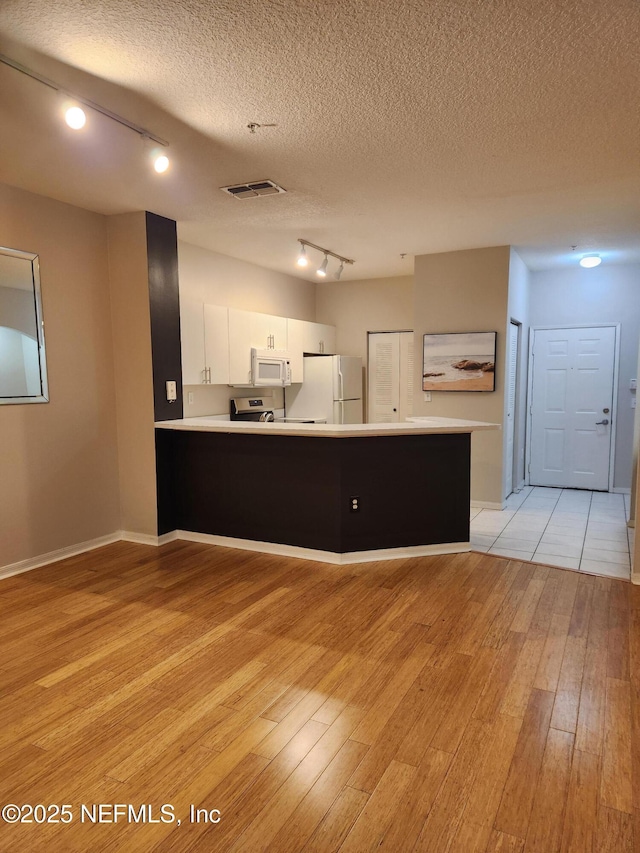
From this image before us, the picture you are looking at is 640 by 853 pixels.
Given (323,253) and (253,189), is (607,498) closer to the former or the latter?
(323,253)

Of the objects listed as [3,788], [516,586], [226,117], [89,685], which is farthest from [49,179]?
[516,586]

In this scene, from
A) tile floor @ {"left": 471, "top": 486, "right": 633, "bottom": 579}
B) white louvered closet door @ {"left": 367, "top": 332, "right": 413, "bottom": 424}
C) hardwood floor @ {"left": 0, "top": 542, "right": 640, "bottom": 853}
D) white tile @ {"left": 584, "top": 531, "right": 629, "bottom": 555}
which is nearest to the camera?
hardwood floor @ {"left": 0, "top": 542, "right": 640, "bottom": 853}

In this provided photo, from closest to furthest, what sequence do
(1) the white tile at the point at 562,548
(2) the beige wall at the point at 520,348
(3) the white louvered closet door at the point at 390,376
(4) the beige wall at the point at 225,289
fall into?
(1) the white tile at the point at 562,548 → (4) the beige wall at the point at 225,289 → (2) the beige wall at the point at 520,348 → (3) the white louvered closet door at the point at 390,376

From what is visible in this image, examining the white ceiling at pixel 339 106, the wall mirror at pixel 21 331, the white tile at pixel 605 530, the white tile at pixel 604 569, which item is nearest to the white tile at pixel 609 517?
the white tile at pixel 605 530

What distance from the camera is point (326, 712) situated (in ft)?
6.96

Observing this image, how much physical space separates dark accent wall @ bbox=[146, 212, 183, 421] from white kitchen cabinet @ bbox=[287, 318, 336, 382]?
1.93 meters

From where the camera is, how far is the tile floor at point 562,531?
3.88 meters

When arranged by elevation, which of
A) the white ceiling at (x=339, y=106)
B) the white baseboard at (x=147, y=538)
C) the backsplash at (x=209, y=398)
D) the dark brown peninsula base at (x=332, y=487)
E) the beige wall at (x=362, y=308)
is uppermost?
the white ceiling at (x=339, y=106)

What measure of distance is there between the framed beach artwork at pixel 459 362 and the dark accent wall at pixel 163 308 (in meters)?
2.55

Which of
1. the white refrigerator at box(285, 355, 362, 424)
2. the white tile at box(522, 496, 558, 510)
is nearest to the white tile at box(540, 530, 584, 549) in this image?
the white tile at box(522, 496, 558, 510)

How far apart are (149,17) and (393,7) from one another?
816mm

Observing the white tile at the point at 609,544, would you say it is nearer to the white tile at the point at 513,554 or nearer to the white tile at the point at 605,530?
the white tile at the point at 605,530

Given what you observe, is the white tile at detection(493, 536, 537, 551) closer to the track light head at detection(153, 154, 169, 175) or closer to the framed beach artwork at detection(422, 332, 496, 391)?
the framed beach artwork at detection(422, 332, 496, 391)

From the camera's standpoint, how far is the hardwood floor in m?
1.59
